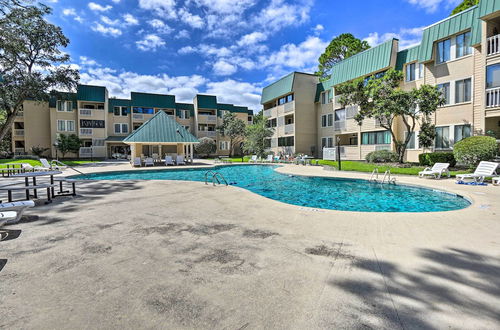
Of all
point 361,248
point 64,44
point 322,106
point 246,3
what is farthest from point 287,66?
point 361,248

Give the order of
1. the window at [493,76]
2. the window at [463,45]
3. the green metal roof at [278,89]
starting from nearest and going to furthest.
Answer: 1. the window at [493,76]
2. the window at [463,45]
3. the green metal roof at [278,89]

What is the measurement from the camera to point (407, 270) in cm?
333

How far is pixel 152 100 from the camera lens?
4172 cm

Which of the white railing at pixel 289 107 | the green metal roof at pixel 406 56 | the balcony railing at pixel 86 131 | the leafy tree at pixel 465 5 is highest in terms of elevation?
the leafy tree at pixel 465 5

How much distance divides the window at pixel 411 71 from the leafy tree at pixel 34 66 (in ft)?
104

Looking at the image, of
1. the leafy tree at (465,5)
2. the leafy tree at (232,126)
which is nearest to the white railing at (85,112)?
the leafy tree at (232,126)

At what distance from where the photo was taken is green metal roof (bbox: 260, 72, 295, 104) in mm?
32750

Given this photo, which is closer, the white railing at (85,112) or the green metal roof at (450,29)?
the green metal roof at (450,29)

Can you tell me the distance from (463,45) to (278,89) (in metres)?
21.7

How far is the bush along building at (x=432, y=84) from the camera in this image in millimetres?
15320

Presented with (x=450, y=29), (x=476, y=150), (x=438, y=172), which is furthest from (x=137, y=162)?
(x=450, y=29)

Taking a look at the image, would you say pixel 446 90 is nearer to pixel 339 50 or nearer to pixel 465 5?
pixel 465 5

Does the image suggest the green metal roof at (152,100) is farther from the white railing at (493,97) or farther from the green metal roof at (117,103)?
the white railing at (493,97)

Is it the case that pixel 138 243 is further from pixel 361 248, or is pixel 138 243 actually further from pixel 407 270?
pixel 407 270
